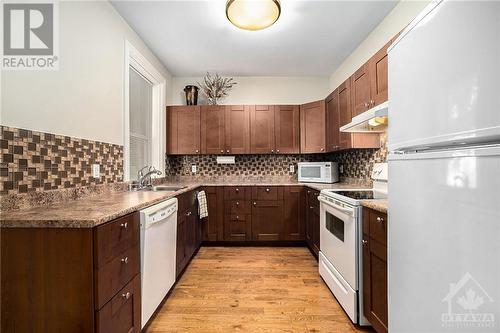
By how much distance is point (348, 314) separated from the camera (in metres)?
1.75

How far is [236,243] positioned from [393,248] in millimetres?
2627

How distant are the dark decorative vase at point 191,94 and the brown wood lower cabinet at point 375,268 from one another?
3046 mm

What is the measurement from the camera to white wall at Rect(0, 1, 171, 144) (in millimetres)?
1341

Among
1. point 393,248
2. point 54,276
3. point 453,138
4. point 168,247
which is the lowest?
point 168,247

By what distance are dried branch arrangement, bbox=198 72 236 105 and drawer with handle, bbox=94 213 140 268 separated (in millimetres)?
2687

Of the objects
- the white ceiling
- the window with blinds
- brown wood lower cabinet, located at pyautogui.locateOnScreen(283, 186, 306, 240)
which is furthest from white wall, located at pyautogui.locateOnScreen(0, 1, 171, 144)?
brown wood lower cabinet, located at pyautogui.locateOnScreen(283, 186, 306, 240)

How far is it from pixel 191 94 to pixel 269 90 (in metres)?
1.29

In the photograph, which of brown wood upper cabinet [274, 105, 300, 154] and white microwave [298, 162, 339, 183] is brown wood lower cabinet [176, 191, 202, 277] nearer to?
brown wood upper cabinet [274, 105, 300, 154]

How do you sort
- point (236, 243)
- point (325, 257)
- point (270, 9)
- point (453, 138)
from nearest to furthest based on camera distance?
1. point (453, 138)
2. point (270, 9)
3. point (325, 257)
4. point (236, 243)

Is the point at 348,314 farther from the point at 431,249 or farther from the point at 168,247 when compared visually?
the point at 168,247

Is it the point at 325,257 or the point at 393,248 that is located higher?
the point at 393,248

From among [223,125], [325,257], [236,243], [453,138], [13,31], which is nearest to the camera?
[453,138]

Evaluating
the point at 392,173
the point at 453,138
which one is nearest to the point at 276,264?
the point at 392,173

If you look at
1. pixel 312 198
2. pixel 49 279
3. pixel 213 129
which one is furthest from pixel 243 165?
pixel 49 279
